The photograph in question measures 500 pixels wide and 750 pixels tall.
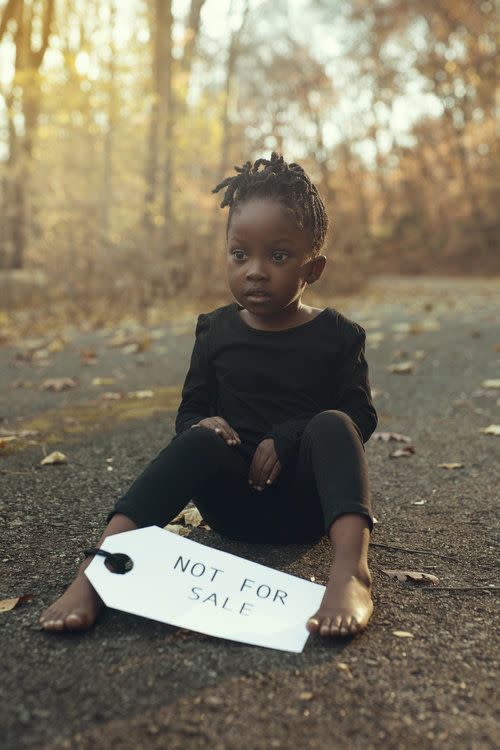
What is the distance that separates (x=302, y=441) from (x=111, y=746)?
3.27ft

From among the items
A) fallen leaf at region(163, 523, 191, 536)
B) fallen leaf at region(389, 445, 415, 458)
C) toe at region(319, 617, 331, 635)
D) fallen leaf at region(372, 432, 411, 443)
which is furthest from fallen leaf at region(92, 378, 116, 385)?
toe at region(319, 617, 331, 635)

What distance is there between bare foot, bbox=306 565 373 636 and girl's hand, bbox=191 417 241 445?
1.63ft

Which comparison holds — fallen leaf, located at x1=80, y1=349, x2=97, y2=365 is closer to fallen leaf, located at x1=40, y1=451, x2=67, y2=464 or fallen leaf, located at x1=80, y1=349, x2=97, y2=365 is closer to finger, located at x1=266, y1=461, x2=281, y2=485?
fallen leaf, located at x1=40, y1=451, x2=67, y2=464

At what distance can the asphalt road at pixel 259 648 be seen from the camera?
4.91ft

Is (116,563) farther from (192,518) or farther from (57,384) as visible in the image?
(57,384)

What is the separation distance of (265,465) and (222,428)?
159 mm

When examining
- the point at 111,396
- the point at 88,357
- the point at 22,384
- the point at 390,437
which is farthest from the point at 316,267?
the point at 88,357

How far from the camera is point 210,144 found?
829 inches

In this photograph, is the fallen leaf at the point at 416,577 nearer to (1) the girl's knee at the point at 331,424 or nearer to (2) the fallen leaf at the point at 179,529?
(1) the girl's knee at the point at 331,424

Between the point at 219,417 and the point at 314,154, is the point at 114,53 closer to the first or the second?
the point at 314,154

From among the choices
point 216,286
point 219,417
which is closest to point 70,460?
point 219,417

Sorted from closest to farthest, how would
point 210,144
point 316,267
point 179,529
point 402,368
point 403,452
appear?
point 316,267
point 179,529
point 403,452
point 402,368
point 210,144

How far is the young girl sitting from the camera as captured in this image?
2.12 meters

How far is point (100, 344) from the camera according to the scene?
7.91 metres
